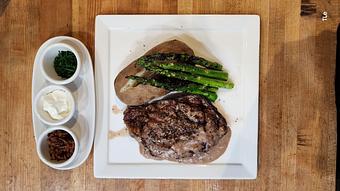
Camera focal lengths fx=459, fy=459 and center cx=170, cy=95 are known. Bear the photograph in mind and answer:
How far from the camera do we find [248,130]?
169cm

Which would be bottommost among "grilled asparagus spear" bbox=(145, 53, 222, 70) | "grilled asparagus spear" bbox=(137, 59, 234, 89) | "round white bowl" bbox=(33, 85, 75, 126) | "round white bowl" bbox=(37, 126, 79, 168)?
"round white bowl" bbox=(37, 126, 79, 168)

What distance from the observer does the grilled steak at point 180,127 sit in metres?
1.66

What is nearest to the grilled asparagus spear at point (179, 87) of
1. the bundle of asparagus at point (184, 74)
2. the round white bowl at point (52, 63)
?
the bundle of asparagus at point (184, 74)

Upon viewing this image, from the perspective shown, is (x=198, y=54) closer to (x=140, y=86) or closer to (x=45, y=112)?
(x=140, y=86)

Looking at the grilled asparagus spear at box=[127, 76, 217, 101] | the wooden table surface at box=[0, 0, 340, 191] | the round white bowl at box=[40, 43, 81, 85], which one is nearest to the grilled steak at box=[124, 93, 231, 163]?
the grilled asparagus spear at box=[127, 76, 217, 101]

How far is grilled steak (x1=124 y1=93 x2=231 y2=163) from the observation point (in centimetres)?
166

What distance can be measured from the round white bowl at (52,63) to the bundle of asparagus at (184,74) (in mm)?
208

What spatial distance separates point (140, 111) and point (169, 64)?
0.67 ft

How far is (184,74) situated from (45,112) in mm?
518

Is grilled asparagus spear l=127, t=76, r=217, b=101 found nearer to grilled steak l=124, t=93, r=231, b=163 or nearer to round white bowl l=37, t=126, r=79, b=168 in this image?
grilled steak l=124, t=93, r=231, b=163

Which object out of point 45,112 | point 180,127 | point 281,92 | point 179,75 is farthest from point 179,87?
point 45,112

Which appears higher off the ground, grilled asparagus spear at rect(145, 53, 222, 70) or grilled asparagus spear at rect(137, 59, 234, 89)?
grilled asparagus spear at rect(145, 53, 222, 70)

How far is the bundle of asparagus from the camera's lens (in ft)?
5.43

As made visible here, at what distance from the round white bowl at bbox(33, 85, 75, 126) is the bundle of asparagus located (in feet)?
0.75
